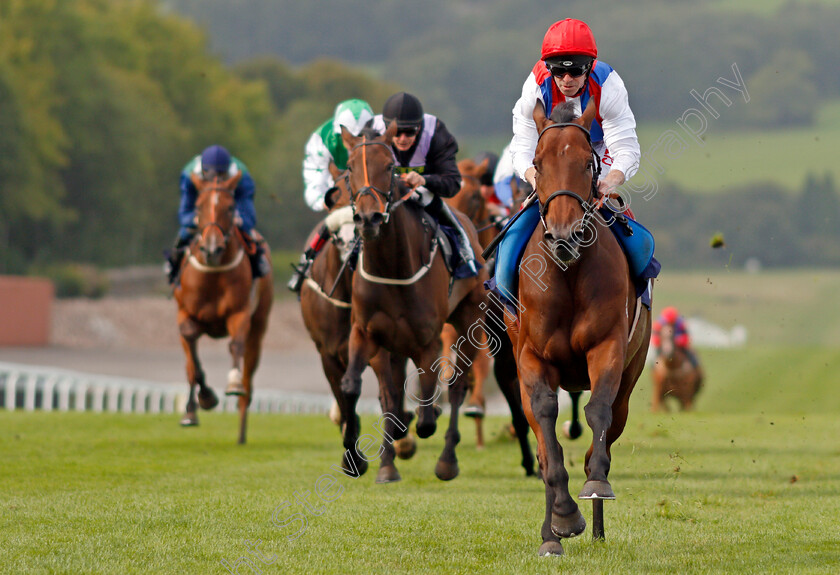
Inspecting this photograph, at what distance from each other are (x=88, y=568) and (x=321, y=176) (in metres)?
4.93

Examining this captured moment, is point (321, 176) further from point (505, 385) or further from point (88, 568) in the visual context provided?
point (88, 568)

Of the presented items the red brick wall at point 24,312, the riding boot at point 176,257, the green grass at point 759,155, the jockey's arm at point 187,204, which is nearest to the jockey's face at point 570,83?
the jockey's arm at point 187,204

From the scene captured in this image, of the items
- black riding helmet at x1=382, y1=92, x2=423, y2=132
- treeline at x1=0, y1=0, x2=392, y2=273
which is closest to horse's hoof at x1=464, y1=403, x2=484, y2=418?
black riding helmet at x1=382, y1=92, x2=423, y2=132

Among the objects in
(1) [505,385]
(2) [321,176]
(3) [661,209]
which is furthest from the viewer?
(3) [661,209]

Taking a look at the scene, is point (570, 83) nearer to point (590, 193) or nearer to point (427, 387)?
point (590, 193)

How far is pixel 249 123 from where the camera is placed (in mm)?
79750

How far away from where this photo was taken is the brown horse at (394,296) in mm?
7820

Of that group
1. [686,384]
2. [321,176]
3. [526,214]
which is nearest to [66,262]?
[686,384]

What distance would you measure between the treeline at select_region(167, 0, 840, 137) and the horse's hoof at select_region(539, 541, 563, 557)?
10105cm

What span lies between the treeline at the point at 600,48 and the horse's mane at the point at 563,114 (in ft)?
330

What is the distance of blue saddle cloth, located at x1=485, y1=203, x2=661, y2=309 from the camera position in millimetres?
6180

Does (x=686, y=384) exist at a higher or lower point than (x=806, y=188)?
lower

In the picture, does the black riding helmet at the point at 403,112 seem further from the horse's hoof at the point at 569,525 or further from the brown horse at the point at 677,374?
the brown horse at the point at 677,374

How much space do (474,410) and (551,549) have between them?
186 inches
